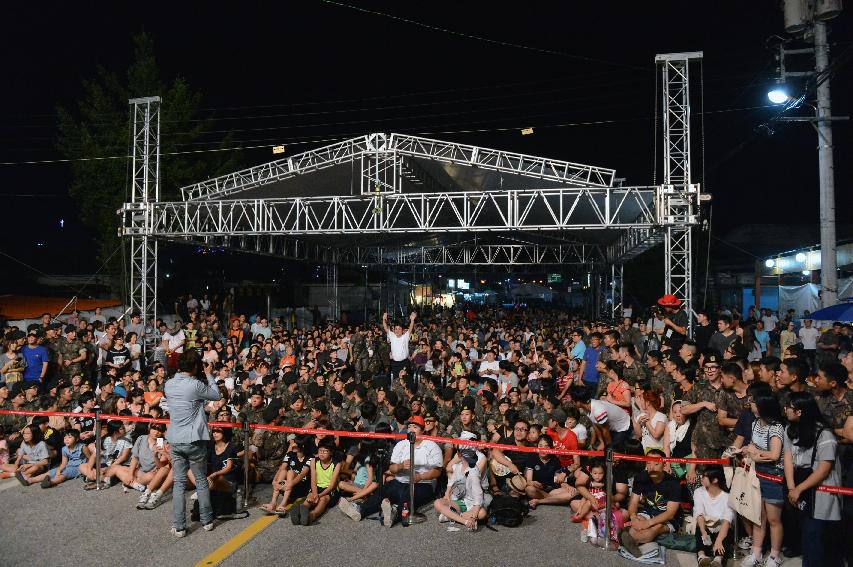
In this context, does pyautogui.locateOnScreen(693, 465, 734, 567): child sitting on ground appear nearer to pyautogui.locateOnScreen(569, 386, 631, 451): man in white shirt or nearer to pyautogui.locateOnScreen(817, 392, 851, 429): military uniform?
pyautogui.locateOnScreen(817, 392, 851, 429): military uniform

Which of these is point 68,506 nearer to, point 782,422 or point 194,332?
point 782,422

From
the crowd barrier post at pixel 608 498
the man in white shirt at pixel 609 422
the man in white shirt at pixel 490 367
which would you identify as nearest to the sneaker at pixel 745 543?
the crowd barrier post at pixel 608 498

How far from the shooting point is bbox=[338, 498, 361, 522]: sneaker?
6.05 metres

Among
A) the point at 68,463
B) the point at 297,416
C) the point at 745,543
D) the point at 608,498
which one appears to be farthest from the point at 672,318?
the point at 68,463

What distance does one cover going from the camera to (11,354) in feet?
35.2

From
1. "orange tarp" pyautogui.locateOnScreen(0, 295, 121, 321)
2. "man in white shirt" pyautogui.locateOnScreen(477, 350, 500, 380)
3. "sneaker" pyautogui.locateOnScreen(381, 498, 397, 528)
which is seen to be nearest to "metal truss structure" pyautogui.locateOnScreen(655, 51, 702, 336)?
"man in white shirt" pyautogui.locateOnScreen(477, 350, 500, 380)

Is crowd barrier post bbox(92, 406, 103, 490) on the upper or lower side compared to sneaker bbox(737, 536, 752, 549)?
upper

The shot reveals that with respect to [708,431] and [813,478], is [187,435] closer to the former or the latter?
[708,431]

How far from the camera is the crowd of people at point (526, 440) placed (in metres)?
4.83

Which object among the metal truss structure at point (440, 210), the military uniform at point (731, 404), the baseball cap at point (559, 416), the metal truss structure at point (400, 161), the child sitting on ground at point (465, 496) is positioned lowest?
the child sitting on ground at point (465, 496)

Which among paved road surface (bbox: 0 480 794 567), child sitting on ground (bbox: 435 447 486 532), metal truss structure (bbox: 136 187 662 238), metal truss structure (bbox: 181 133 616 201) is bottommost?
paved road surface (bbox: 0 480 794 567)

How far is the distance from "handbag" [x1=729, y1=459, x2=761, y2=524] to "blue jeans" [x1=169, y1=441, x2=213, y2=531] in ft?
16.1

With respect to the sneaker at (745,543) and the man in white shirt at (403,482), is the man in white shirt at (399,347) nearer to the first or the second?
the man in white shirt at (403,482)

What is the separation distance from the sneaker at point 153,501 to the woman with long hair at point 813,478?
20.2 ft
